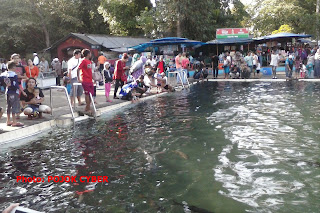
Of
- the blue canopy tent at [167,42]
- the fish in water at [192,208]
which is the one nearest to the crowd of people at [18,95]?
the fish in water at [192,208]

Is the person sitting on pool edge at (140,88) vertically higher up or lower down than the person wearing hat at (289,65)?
lower down

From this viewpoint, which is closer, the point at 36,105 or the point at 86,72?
the point at 36,105

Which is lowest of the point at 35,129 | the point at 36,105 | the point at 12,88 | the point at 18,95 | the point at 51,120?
the point at 35,129

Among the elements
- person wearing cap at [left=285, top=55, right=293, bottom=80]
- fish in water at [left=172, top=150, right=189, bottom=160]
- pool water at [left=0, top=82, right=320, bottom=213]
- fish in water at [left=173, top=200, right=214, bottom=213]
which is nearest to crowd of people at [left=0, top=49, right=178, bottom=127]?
pool water at [left=0, top=82, right=320, bottom=213]

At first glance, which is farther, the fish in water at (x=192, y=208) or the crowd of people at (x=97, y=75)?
the crowd of people at (x=97, y=75)

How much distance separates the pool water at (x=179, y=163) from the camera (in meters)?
5.02

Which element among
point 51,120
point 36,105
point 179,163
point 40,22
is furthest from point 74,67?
point 40,22

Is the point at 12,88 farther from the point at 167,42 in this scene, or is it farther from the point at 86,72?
the point at 167,42

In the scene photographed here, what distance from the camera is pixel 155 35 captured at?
114 feet

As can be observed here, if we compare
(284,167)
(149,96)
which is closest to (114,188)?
(284,167)

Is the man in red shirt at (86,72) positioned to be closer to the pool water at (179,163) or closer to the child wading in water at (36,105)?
the pool water at (179,163)

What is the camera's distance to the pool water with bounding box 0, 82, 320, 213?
502cm

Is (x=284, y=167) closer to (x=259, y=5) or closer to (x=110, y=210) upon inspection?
(x=110, y=210)

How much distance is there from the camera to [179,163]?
664 cm
